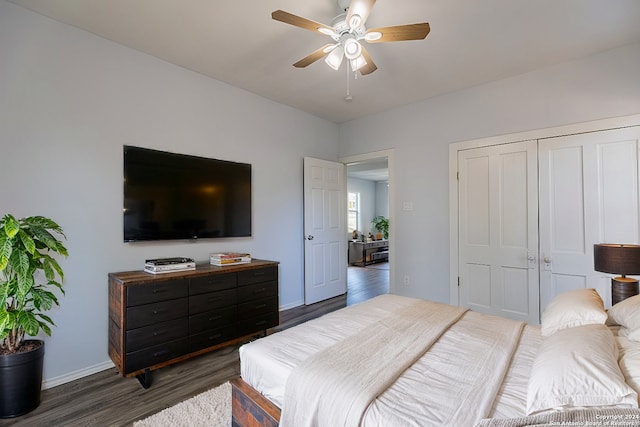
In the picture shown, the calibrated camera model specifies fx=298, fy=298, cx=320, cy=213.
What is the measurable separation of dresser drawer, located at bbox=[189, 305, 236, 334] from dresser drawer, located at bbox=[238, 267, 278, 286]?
0.88ft

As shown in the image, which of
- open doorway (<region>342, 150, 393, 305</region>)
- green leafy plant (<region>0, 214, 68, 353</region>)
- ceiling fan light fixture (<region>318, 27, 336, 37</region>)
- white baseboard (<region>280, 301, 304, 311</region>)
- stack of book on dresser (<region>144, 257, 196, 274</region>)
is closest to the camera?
green leafy plant (<region>0, 214, 68, 353</region>)

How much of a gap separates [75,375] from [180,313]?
2.97ft

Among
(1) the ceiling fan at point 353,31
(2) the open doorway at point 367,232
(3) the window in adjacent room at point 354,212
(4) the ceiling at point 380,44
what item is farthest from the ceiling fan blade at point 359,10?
(3) the window in adjacent room at point 354,212

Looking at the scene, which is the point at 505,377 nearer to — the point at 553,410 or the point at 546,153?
the point at 553,410

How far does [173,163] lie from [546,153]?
147 inches

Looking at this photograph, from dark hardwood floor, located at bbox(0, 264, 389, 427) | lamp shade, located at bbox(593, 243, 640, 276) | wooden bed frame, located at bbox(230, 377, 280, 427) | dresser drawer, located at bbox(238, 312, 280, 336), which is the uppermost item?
lamp shade, located at bbox(593, 243, 640, 276)

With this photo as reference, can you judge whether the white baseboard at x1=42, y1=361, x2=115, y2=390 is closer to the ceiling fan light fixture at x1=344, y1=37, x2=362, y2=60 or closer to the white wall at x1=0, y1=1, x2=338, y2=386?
the white wall at x1=0, y1=1, x2=338, y2=386

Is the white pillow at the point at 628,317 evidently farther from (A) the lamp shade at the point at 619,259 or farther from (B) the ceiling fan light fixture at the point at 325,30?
(B) the ceiling fan light fixture at the point at 325,30

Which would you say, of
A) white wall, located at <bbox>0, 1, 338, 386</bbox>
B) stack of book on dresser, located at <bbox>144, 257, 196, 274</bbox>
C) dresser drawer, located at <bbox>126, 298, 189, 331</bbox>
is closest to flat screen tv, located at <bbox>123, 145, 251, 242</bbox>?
white wall, located at <bbox>0, 1, 338, 386</bbox>

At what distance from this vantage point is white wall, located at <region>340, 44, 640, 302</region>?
276 centimetres

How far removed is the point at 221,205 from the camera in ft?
10.7

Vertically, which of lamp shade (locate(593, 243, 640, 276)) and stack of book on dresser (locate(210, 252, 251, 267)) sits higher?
lamp shade (locate(593, 243, 640, 276))

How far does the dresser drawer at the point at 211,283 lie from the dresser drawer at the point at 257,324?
1.34 ft

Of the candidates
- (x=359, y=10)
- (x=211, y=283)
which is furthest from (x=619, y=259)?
(x=211, y=283)
